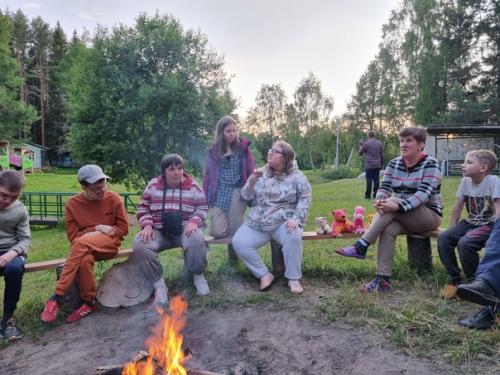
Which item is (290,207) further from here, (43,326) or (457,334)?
(43,326)

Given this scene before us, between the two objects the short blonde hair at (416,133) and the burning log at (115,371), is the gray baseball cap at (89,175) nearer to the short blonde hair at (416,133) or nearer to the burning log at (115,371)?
the burning log at (115,371)

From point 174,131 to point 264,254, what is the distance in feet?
16.2

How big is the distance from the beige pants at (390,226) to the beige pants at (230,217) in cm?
133

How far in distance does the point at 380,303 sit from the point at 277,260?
1.15 m

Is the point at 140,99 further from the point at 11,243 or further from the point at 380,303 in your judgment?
the point at 380,303

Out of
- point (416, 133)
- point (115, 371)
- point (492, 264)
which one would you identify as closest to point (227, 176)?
point (416, 133)

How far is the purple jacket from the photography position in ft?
14.8

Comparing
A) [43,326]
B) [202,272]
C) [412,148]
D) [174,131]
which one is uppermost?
[174,131]

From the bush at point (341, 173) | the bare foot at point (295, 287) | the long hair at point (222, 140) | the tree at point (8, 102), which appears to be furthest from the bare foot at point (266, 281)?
the tree at point (8, 102)

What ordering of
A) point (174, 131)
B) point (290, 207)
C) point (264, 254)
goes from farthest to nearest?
point (174, 131), point (264, 254), point (290, 207)

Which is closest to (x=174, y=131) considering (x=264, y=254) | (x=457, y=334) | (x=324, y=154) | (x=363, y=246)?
(x=264, y=254)

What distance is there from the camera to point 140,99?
8.93 metres

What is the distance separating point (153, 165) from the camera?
935 centimetres

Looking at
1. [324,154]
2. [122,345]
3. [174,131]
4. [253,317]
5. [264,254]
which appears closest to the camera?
[122,345]
